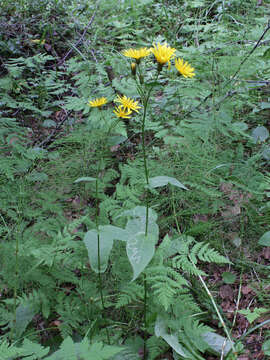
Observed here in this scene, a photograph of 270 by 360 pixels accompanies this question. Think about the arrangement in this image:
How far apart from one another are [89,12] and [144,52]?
3685 mm

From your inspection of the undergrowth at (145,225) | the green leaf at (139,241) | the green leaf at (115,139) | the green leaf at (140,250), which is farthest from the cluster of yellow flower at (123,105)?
the green leaf at (115,139)

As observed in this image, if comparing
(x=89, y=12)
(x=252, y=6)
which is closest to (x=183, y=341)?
(x=252, y=6)

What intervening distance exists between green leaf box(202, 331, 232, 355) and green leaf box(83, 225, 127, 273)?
0.65 metres

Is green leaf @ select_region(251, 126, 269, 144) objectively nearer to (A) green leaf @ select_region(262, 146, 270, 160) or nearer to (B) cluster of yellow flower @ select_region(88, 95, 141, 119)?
(A) green leaf @ select_region(262, 146, 270, 160)

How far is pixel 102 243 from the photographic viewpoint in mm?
1224

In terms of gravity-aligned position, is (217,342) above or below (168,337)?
below

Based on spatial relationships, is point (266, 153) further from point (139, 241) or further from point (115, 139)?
point (139, 241)

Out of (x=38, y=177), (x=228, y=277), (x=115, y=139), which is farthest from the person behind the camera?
(x=115, y=139)

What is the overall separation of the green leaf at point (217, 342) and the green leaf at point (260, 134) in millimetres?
1487

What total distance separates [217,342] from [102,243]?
74 centimetres

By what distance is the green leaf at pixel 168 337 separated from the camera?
126 centimetres

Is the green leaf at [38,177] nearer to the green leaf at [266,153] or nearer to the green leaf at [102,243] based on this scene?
the green leaf at [102,243]

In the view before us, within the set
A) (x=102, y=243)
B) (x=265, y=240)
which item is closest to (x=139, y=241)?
(x=102, y=243)

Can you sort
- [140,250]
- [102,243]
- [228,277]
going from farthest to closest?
[228,277] → [102,243] → [140,250]
